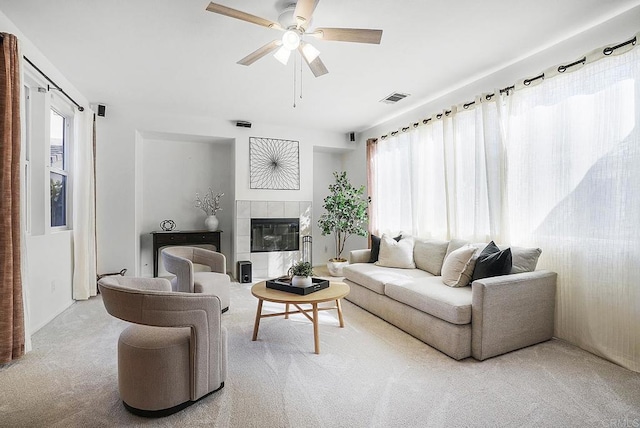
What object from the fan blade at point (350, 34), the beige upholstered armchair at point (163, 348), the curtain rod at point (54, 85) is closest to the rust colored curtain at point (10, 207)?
the curtain rod at point (54, 85)

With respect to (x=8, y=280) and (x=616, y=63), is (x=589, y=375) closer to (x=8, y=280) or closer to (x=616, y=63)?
(x=616, y=63)

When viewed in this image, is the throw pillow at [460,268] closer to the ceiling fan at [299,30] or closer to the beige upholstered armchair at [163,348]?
the ceiling fan at [299,30]

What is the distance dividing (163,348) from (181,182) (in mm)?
4379

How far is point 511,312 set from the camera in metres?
2.55

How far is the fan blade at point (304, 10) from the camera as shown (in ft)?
6.42

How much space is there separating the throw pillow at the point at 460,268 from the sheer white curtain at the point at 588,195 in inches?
23.1

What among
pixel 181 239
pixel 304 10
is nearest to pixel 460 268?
pixel 304 10

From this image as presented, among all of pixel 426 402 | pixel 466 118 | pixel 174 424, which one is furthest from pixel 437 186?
pixel 174 424

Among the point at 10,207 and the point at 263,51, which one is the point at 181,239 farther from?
the point at 263,51

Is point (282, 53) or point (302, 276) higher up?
point (282, 53)

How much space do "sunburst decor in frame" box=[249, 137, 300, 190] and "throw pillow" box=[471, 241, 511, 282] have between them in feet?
11.8

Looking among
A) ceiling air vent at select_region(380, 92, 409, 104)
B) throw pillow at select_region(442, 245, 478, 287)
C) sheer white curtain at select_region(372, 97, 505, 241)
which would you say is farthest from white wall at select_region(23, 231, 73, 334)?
sheer white curtain at select_region(372, 97, 505, 241)

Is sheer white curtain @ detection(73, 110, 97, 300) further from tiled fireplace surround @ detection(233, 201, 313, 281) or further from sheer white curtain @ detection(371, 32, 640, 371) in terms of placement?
sheer white curtain @ detection(371, 32, 640, 371)

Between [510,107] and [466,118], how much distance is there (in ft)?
1.84
